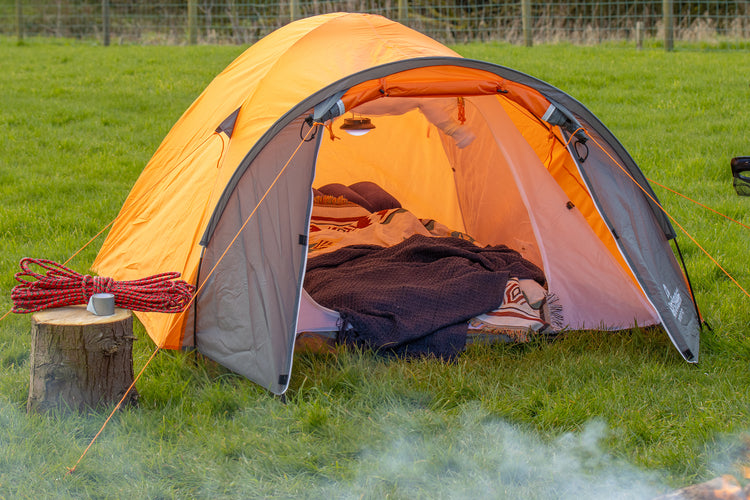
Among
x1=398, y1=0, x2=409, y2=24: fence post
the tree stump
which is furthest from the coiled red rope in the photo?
x1=398, y1=0, x2=409, y2=24: fence post

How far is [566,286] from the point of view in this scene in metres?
3.56

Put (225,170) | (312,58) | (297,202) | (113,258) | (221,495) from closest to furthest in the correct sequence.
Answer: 1. (221,495)
2. (297,202)
3. (225,170)
4. (312,58)
5. (113,258)

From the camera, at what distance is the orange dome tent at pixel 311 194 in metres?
2.92

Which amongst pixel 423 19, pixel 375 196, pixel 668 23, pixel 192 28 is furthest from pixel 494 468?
pixel 192 28

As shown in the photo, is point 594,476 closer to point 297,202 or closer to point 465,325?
point 465,325

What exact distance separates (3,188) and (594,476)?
452 cm

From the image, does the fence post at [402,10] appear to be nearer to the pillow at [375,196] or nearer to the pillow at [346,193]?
the pillow at [375,196]

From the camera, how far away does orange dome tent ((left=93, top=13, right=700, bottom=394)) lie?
2.92 m

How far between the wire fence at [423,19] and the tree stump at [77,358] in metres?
6.87

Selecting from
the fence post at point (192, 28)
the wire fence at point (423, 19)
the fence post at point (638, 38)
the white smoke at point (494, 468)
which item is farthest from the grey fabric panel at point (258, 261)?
the fence post at point (192, 28)

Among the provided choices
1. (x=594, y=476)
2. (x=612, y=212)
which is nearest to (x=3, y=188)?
(x=612, y=212)

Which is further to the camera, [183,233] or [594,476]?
[183,233]

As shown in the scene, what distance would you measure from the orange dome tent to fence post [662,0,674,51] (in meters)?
Answer: 5.37

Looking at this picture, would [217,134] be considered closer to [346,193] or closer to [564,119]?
[346,193]
